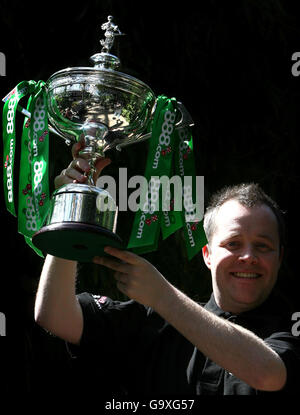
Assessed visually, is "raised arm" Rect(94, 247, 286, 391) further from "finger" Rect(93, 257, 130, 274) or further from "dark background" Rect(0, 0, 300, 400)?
"dark background" Rect(0, 0, 300, 400)

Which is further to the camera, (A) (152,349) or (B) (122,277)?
(A) (152,349)

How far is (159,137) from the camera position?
212cm

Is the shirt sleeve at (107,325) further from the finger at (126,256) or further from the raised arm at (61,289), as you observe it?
the finger at (126,256)

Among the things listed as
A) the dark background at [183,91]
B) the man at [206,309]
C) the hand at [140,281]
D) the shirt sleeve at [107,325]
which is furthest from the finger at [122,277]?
the dark background at [183,91]

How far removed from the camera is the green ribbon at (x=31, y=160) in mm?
2062

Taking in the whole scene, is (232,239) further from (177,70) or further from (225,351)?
(177,70)

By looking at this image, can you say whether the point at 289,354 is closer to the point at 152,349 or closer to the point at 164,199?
the point at 152,349

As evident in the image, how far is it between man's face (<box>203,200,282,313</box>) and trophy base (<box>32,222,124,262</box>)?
1.57 feet

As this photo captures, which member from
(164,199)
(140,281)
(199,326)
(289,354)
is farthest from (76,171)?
(289,354)

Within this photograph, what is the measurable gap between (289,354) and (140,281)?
1.61 ft

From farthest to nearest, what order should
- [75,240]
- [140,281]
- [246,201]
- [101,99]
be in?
[246,201]
[101,99]
[75,240]
[140,281]

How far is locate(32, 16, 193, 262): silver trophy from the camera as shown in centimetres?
183

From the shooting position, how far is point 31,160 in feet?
7.02

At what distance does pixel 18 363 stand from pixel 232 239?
1326 mm
